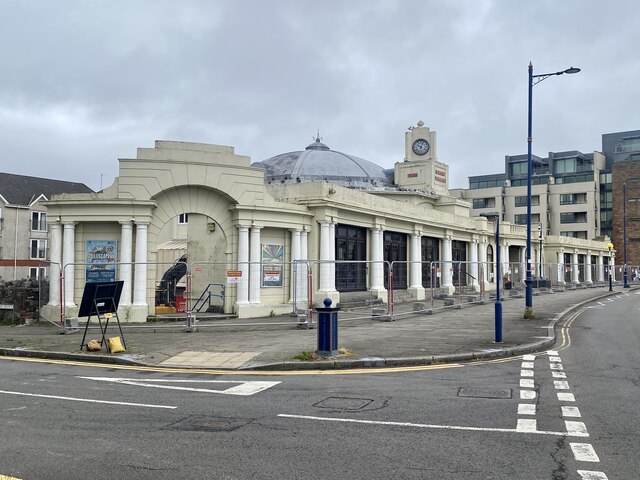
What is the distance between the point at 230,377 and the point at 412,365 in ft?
12.0

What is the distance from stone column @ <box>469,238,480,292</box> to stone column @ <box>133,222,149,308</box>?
46.0 ft

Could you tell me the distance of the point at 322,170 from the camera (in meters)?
44.7

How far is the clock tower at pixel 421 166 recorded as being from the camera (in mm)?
47562

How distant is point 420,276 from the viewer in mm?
33250

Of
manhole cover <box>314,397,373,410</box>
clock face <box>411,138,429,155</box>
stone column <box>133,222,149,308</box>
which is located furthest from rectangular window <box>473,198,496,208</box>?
manhole cover <box>314,397,373,410</box>

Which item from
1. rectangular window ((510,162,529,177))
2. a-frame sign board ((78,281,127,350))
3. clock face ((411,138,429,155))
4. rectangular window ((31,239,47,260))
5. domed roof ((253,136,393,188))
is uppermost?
rectangular window ((510,162,529,177))

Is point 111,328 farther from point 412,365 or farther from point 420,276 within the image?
point 420,276

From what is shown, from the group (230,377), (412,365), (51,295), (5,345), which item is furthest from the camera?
(51,295)

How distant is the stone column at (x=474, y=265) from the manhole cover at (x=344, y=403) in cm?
1879

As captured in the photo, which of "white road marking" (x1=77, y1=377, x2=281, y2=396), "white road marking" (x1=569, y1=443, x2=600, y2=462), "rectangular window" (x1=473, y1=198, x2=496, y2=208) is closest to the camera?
"white road marking" (x1=569, y1=443, x2=600, y2=462)

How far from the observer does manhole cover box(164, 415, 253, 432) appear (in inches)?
278

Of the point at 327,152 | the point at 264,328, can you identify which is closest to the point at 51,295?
the point at 264,328

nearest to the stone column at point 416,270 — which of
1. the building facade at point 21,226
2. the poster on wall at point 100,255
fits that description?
the poster on wall at point 100,255

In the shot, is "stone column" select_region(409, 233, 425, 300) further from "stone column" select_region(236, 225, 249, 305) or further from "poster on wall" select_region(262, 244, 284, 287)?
"stone column" select_region(236, 225, 249, 305)
